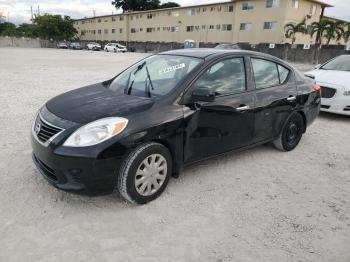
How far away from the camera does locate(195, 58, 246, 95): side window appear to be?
365 cm

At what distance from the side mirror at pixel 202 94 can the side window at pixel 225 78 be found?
154 mm

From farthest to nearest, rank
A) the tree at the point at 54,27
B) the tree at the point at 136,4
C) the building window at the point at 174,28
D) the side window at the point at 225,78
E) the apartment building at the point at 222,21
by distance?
the tree at the point at 136,4
the tree at the point at 54,27
the building window at the point at 174,28
the apartment building at the point at 222,21
the side window at the point at 225,78

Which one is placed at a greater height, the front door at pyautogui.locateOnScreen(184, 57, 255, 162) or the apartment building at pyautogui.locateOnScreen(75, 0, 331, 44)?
the apartment building at pyautogui.locateOnScreen(75, 0, 331, 44)

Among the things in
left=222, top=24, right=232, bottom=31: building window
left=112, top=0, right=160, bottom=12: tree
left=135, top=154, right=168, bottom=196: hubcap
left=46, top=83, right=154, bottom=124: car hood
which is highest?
left=112, top=0, right=160, bottom=12: tree

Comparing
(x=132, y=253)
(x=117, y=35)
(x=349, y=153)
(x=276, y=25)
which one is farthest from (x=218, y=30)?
(x=132, y=253)

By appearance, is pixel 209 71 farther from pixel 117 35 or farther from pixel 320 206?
pixel 117 35

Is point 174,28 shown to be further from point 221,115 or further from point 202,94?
point 202,94

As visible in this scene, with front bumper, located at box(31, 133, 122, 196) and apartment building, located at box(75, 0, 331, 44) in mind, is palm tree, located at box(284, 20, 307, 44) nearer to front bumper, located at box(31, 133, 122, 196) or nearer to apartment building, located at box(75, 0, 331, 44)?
apartment building, located at box(75, 0, 331, 44)

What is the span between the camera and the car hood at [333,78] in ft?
22.9

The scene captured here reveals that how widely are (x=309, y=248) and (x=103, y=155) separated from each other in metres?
2.01

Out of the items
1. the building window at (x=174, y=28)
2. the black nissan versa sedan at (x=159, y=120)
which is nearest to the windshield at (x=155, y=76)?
the black nissan versa sedan at (x=159, y=120)

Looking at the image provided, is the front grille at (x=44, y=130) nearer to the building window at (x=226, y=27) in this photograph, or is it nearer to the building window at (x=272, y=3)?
the building window at (x=272, y=3)

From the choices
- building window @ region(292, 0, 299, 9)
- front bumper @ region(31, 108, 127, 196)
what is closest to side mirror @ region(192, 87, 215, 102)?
front bumper @ region(31, 108, 127, 196)

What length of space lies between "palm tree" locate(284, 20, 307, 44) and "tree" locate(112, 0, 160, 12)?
44254 mm
